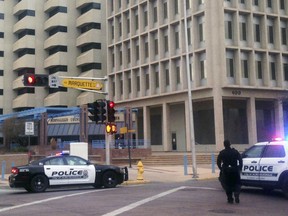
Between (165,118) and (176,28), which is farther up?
(176,28)

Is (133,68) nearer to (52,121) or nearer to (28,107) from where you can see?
(52,121)

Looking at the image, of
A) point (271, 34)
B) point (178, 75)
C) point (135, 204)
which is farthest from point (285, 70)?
point (135, 204)

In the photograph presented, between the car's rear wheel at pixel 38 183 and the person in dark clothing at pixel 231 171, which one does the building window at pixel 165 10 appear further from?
the person in dark clothing at pixel 231 171

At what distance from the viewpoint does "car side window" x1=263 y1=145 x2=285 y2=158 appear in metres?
13.9

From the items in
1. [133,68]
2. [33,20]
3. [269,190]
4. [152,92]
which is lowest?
[269,190]

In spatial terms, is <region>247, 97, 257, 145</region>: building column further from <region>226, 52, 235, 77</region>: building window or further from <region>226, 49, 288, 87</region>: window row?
<region>226, 52, 235, 77</region>: building window

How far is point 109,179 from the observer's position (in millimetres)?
18188

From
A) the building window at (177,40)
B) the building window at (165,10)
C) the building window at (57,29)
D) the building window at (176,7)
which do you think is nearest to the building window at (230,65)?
the building window at (177,40)

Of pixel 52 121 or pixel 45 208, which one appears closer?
pixel 45 208

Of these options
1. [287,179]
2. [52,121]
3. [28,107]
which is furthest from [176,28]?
[287,179]

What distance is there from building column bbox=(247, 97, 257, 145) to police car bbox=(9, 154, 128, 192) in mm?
28615

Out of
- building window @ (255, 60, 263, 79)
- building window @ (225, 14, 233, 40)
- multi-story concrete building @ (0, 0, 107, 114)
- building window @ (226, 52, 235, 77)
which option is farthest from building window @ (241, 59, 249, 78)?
multi-story concrete building @ (0, 0, 107, 114)

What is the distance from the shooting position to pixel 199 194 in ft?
48.5

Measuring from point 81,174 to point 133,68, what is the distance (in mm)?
35964
